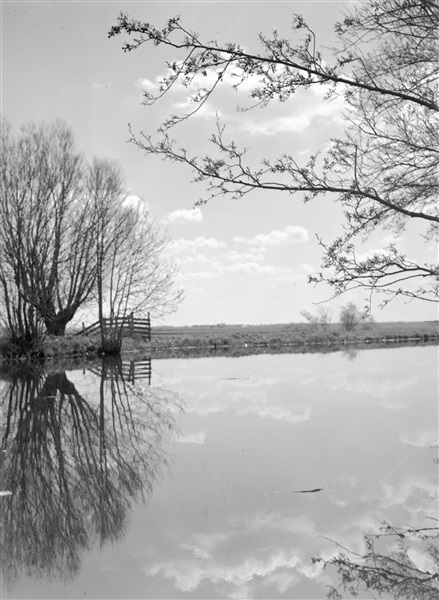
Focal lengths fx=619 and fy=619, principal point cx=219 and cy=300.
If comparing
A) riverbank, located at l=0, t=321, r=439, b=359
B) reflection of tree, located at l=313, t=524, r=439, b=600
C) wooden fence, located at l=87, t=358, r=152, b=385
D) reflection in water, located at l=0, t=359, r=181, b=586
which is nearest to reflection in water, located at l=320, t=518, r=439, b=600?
reflection of tree, located at l=313, t=524, r=439, b=600

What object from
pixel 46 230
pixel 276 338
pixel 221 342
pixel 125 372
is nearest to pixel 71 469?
pixel 125 372

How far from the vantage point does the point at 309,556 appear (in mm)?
3701

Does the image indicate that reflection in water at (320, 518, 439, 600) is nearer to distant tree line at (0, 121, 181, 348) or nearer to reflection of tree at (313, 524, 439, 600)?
reflection of tree at (313, 524, 439, 600)

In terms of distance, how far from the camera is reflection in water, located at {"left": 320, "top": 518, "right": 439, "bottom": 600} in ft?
10.8

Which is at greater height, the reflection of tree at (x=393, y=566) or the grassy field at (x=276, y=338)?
the grassy field at (x=276, y=338)

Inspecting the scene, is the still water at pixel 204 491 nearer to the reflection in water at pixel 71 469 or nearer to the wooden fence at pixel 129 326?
the reflection in water at pixel 71 469

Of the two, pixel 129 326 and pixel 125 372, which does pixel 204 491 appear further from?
pixel 129 326

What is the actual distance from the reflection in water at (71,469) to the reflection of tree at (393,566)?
1477 mm

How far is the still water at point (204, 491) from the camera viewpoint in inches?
137

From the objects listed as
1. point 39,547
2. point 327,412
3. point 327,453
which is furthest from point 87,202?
point 39,547

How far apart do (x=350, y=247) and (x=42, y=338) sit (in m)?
20.1

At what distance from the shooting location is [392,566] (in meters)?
3.57

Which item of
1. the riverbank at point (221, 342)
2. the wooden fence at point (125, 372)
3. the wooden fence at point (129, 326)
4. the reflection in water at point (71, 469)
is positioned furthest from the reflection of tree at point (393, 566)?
the wooden fence at point (129, 326)

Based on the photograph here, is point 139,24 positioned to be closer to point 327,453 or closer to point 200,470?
point 200,470
